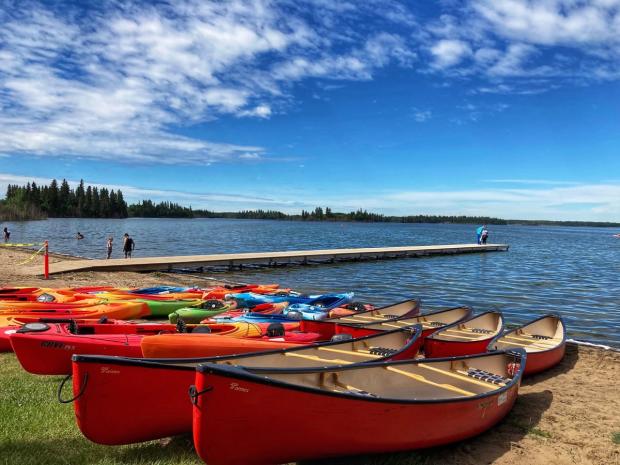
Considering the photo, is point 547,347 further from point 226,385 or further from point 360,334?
point 226,385

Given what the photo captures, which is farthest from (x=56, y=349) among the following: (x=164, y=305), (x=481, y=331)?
(x=481, y=331)

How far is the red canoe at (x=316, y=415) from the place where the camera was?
420 centimetres

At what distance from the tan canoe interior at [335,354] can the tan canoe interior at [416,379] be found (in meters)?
0.76

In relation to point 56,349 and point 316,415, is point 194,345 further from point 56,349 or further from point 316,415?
point 316,415

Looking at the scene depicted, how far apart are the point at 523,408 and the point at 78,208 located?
164109 mm

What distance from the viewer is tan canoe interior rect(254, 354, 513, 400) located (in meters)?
5.86

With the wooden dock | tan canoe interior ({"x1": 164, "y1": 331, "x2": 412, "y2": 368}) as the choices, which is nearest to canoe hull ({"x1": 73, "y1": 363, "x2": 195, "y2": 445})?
tan canoe interior ({"x1": 164, "y1": 331, "x2": 412, "y2": 368})

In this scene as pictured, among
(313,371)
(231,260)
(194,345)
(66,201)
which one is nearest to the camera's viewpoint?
(313,371)

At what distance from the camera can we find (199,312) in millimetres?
12234

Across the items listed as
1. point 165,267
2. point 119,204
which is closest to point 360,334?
point 165,267

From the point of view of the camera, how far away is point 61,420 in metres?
5.46

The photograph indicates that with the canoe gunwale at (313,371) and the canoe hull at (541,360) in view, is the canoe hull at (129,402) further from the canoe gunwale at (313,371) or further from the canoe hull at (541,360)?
the canoe hull at (541,360)

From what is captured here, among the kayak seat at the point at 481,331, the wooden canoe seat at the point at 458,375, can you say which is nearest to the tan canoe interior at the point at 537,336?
the kayak seat at the point at 481,331

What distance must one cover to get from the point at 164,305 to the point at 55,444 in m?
8.76
